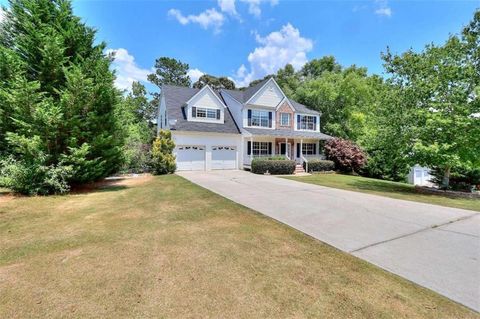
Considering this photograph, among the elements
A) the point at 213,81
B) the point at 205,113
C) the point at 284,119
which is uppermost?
the point at 213,81

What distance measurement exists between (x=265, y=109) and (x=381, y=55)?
33.4ft

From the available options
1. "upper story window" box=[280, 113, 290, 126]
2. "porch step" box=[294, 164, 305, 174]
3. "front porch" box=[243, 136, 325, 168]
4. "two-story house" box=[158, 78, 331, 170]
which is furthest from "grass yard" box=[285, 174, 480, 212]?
"upper story window" box=[280, 113, 290, 126]

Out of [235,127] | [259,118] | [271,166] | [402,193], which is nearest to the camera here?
[402,193]

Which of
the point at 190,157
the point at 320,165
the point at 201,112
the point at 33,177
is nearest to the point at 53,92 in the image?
the point at 33,177

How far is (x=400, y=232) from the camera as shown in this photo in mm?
5539

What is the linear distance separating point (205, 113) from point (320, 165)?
38.3 ft

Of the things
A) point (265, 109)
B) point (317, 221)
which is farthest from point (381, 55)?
point (317, 221)

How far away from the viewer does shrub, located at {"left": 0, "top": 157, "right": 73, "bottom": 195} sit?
9382 millimetres

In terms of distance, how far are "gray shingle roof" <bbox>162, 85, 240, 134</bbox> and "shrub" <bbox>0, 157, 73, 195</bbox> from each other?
9605mm

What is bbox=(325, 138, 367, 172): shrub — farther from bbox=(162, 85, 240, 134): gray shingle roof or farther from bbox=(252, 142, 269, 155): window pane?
bbox=(162, 85, 240, 134): gray shingle roof

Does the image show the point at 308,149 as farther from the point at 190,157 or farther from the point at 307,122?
the point at 190,157

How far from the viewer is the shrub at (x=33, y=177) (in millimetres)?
9382

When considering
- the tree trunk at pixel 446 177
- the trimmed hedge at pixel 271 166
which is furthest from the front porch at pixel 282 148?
the tree trunk at pixel 446 177

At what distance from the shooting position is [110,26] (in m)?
13.1
